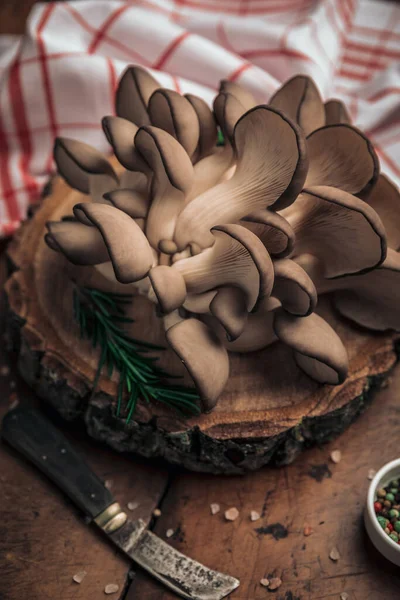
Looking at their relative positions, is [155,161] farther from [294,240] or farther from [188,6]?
[188,6]

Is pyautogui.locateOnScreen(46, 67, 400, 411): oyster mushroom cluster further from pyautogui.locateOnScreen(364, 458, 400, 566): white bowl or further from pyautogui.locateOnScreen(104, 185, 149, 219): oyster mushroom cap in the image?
pyautogui.locateOnScreen(364, 458, 400, 566): white bowl

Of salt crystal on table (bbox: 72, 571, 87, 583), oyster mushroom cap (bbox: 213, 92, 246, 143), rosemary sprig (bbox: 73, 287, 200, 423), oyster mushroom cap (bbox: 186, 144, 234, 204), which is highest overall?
oyster mushroom cap (bbox: 213, 92, 246, 143)

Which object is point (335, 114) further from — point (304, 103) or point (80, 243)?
point (80, 243)

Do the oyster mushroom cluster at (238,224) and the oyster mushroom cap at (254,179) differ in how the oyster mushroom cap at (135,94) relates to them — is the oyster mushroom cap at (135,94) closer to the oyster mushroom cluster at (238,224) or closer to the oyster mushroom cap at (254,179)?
the oyster mushroom cluster at (238,224)

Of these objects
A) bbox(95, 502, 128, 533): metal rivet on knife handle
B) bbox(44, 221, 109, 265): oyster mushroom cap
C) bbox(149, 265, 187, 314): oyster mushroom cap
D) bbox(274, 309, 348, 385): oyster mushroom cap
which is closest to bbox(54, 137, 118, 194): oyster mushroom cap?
bbox(44, 221, 109, 265): oyster mushroom cap

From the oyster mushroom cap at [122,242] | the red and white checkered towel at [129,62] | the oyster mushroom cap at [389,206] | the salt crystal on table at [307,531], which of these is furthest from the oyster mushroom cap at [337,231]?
the red and white checkered towel at [129,62]
